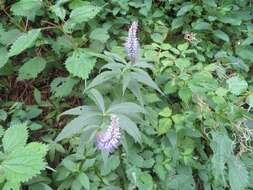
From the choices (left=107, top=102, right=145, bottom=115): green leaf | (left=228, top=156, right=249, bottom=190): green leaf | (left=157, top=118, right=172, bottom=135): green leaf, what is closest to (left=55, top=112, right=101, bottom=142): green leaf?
(left=107, top=102, right=145, bottom=115): green leaf

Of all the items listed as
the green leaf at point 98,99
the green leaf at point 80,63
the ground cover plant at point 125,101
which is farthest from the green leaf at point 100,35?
the green leaf at point 98,99

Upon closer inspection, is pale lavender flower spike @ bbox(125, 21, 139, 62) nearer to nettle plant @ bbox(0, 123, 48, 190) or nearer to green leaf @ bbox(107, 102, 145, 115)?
green leaf @ bbox(107, 102, 145, 115)

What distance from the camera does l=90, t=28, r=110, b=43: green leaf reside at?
2.85 m

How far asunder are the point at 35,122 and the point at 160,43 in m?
1.10

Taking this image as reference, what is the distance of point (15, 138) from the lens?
220cm

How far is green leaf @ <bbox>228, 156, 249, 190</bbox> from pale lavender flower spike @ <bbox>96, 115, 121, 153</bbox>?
2.69ft

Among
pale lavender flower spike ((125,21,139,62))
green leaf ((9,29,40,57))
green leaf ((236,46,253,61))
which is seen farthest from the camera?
green leaf ((236,46,253,61))

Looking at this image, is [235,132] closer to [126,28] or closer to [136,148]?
[136,148]

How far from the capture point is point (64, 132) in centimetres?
225

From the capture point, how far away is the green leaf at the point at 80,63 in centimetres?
259

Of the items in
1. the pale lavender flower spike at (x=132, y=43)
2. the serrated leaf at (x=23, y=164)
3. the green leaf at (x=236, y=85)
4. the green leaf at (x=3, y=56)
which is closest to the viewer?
the serrated leaf at (x=23, y=164)

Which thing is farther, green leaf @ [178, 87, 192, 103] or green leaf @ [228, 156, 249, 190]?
green leaf @ [178, 87, 192, 103]

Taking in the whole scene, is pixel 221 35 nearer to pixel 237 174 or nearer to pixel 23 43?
pixel 237 174

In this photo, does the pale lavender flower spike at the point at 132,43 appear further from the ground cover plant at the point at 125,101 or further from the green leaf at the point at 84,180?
the green leaf at the point at 84,180
